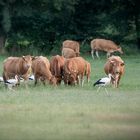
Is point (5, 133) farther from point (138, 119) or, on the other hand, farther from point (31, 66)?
point (31, 66)

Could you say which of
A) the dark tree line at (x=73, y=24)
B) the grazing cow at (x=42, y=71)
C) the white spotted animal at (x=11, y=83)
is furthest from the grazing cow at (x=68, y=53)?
the white spotted animal at (x=11, y=83)

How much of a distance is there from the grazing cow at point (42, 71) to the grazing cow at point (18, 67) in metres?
0.26

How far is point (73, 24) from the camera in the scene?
48.8m

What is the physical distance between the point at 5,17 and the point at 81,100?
89.2 feet

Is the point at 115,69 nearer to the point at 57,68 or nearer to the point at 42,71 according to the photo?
the point at 57,68

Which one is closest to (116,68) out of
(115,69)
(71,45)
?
(115,69)

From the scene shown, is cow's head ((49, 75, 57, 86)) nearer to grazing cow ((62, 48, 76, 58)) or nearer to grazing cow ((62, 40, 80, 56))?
grazing cow ((62, 48, 76, 58))

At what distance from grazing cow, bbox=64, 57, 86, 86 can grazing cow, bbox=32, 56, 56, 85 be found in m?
0.63

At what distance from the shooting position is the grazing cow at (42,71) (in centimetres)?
2538

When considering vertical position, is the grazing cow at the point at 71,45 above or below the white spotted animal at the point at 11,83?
above

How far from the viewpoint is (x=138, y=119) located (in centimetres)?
1329

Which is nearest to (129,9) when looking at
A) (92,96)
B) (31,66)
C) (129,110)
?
(31,66)

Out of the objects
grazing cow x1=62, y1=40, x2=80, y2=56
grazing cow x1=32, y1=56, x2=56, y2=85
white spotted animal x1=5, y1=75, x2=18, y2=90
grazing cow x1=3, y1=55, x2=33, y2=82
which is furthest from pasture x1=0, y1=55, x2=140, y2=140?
grazing cow x1=62, y1=40, x2=80, y2=56

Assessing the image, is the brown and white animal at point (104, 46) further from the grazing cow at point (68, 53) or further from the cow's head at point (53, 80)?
the cow's head at point (53, 80)
